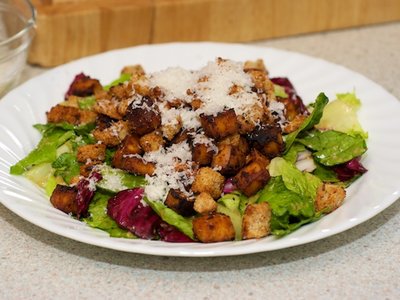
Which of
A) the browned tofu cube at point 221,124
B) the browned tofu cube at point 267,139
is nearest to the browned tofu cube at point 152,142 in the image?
the browned tofu cube at point 221,124

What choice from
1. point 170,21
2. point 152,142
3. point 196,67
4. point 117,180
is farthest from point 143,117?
point 170,21

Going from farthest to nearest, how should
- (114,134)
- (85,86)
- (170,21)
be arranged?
1. (170,21)
2. (85,86)
3. (114,134)

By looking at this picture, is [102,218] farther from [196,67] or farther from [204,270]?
[196,67]

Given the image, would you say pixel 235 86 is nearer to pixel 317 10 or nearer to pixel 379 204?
pixel 379 204

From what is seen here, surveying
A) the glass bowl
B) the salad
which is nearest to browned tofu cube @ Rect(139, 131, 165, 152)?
the salad

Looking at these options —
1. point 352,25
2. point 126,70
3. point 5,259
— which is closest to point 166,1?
point 126,70

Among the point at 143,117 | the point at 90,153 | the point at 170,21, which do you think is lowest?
the point at 170,21
